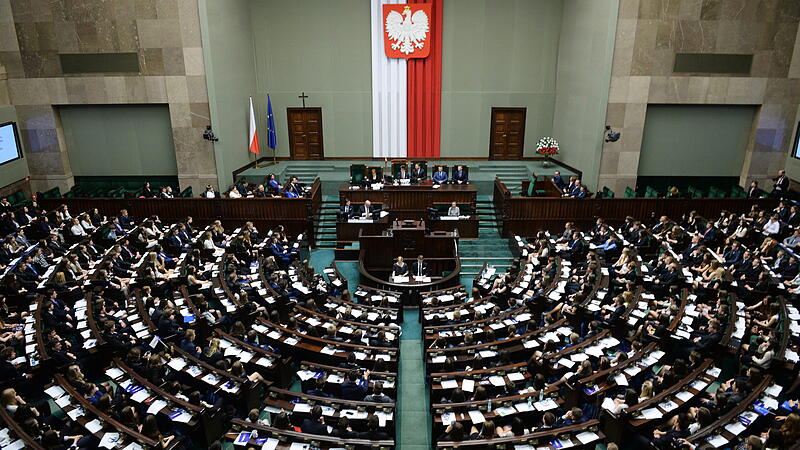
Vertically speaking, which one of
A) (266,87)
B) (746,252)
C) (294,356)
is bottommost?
(294,356)

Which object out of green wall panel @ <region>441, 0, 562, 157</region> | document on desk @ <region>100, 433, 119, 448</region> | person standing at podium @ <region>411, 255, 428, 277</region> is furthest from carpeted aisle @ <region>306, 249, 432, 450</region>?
green wall panel @ <region>441, 0, 562, 157</region>

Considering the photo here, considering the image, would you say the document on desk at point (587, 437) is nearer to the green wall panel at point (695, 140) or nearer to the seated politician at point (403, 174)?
the seated politician at point (403, 174)

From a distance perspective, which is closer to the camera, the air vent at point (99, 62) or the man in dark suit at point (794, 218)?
the man in dark suit at point (794, 218)

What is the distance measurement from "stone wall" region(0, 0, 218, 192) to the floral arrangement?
13.6m

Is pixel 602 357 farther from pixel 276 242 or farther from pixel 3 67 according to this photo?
pixel 3 67

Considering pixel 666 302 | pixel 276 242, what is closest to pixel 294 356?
pixel 276 242

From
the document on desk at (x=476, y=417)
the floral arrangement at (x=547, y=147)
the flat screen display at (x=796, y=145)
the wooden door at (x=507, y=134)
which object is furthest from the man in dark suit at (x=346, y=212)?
the flat screen display at (x=796, y=145)

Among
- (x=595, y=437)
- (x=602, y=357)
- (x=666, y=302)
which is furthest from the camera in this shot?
(x=666, y=302)

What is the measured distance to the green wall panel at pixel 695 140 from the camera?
20.1m

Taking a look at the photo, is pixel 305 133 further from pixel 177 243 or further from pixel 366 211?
pixel 177 243

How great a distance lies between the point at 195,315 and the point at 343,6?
16.2m

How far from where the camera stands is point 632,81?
62.0ft

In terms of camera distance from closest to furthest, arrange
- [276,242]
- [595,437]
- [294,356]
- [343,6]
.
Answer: [595,437], [294,356], [276,242], [343,6]

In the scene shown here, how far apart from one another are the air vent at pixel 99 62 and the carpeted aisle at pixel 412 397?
585 inches
